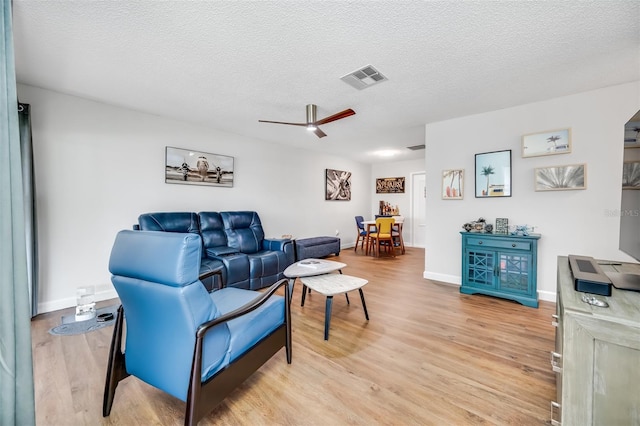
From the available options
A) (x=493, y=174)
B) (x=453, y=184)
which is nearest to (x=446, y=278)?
(x=453, y=184)

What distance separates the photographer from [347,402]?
4.98ft

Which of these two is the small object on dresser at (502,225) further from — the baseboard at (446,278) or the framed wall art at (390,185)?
the framed wall art at (390,185)

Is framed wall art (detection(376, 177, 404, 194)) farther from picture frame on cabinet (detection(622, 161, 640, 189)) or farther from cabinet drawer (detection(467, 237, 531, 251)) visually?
picture frame on cabinet (detection(622, 161, 640, 189))

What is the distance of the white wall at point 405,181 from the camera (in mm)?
7312

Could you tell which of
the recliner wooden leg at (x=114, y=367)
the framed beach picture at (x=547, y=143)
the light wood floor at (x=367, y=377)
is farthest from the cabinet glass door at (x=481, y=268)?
the recliner wooden leg at (x=114, y=367)

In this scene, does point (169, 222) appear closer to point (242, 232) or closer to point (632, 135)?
point (242, 232)

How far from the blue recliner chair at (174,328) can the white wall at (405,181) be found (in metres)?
6.65

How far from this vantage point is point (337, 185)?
683cm

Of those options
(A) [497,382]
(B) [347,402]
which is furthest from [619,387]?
(B) [347,402]

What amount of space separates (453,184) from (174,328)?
3.89 meters

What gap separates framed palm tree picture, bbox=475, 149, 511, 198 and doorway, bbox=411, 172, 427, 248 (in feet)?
11.9

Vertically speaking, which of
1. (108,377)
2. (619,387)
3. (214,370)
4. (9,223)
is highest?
(9,223)

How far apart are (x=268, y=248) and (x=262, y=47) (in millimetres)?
2859

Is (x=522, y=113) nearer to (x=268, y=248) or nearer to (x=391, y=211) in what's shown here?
(x=268, y=248)
